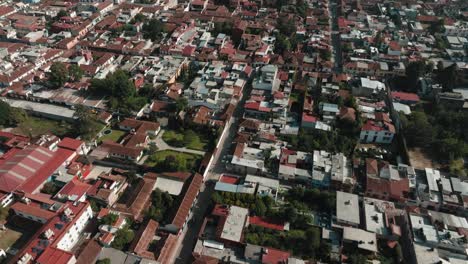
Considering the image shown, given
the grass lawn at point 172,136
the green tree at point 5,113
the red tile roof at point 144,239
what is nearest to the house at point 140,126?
the grass lawn at point 172,136

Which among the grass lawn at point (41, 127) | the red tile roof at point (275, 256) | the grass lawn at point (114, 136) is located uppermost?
the red tile roof at point (275, 256)

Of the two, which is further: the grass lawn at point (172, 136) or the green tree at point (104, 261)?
the grass lawn at point (172, 136)

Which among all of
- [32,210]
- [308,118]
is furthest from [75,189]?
[308,118]

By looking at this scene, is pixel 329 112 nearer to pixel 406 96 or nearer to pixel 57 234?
pixel 406 96

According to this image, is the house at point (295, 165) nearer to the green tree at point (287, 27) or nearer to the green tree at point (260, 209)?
the green tree at point (260, 209)

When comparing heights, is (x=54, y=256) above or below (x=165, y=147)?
above

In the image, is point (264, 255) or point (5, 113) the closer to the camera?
point (264, 255)

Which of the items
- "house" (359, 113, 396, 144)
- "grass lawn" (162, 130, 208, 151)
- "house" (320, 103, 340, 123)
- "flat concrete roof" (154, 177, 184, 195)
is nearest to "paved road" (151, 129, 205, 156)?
"grass lawn" (162, 130, 208, 151)
